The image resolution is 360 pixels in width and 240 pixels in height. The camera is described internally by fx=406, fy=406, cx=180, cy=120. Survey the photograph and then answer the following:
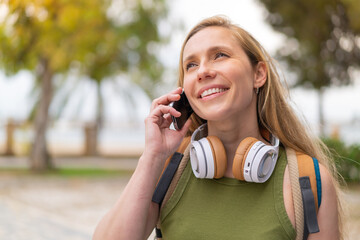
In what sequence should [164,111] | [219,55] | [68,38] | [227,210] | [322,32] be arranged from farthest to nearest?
[68,38], [322,32], [164,111], [219,55], [227,210]

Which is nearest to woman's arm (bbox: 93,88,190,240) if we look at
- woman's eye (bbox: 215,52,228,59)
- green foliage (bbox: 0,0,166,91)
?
woman's eye (bbox: 215,52,228,59)

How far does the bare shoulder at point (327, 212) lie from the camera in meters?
1.52

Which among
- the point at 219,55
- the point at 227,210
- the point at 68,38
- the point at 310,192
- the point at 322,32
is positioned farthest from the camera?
the point at 68,38

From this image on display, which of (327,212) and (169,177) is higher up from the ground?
(169,177)

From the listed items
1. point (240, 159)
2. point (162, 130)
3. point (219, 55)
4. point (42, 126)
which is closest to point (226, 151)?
point (240, 159)

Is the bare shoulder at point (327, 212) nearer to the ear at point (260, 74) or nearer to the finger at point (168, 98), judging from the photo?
the ear at point (260, 74)

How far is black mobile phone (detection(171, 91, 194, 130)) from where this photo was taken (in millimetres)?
1896

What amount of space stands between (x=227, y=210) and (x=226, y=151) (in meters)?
0.29

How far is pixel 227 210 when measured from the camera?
162 cm

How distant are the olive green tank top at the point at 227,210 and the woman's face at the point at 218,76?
11.0 inches

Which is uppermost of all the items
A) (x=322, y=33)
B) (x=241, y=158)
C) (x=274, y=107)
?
(x=322, y=33)

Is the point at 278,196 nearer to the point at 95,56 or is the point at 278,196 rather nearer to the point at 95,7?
the point at 95,7

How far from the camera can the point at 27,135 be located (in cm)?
1672

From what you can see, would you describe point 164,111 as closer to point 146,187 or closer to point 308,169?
point 146,187
